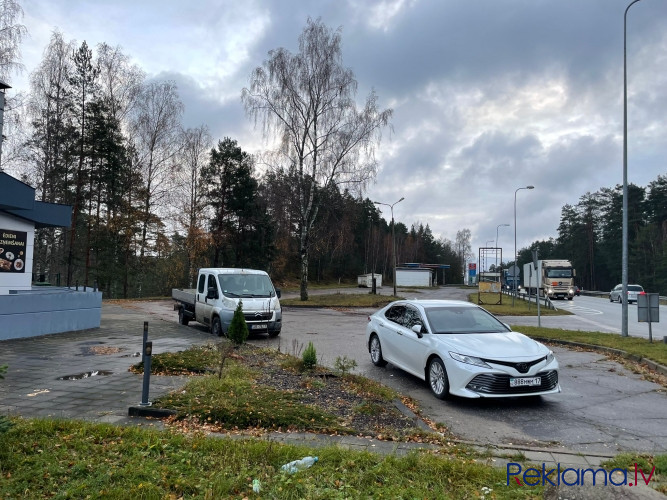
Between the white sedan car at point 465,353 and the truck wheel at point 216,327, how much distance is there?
6138 millimetres

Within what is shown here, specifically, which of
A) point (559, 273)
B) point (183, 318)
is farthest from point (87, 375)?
point (559, 273)

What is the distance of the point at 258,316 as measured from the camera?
13.5 m

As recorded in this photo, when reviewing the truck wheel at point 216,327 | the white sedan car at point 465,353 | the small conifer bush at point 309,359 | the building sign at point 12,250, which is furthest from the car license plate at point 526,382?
the building sign at point 12,250

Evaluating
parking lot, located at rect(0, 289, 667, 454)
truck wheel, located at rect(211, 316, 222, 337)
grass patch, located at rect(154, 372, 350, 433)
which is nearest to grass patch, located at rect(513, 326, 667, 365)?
parking lot, located at rect(0, 289, 667, 454)

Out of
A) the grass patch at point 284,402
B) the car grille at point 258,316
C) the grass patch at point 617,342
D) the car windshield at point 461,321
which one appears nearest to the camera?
the grass patch at point 284,402

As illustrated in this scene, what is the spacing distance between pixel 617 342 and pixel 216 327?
36.8 feet

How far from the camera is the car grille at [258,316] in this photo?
43.7 feet

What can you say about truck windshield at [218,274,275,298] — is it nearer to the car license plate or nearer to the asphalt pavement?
the asphalt pavement

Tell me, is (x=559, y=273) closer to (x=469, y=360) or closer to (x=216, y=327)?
(x=216, y=327)

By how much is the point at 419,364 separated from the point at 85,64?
32.7 m

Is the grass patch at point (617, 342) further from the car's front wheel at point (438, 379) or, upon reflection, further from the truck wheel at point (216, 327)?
the truck wheel at point (216, 327)

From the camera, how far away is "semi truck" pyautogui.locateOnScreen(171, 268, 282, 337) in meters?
13.4

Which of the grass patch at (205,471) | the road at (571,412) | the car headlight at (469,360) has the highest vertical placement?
the car headlight at (469,360)

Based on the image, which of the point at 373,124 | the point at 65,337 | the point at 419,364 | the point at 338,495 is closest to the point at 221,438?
the point at 338,495
